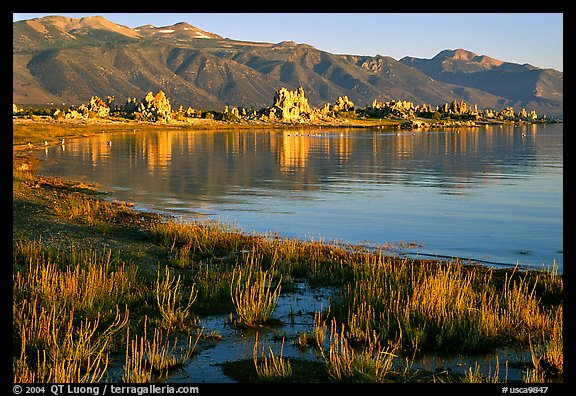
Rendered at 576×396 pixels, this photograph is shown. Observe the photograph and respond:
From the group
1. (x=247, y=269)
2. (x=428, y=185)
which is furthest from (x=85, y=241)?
(x=428, y=185)

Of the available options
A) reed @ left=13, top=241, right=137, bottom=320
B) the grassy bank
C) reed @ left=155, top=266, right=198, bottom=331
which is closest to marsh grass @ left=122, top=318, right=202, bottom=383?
the grassy bank

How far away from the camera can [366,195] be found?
37.7m

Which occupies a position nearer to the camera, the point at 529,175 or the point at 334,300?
the point at 334,300

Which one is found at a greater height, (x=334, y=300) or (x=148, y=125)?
(x=148, y=125)

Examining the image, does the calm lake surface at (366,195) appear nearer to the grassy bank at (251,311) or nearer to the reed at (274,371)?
the grassy bank at (251,311)

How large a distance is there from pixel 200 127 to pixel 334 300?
159516mm

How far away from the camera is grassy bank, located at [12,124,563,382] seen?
32.8 feet

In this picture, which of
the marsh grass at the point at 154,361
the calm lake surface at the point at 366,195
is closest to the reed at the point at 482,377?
the marsh grass at the point at 154,361

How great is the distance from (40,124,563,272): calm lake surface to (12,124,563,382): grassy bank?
530 cm

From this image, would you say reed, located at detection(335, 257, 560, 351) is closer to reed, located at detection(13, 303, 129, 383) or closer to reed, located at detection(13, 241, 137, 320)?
reed, located at detection(13, 303, 129, 383)

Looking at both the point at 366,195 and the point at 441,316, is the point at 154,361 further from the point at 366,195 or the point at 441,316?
the point at 366,195

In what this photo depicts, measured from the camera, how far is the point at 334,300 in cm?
1450

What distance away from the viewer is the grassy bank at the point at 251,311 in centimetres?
1000

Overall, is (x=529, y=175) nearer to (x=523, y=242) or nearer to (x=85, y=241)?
(x=523, y=242)
